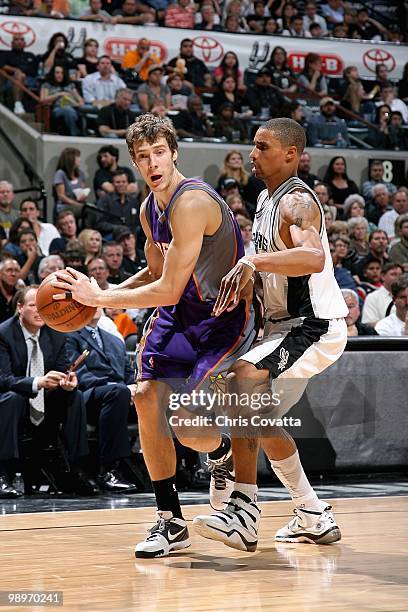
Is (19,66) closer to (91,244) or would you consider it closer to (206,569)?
(91,244)

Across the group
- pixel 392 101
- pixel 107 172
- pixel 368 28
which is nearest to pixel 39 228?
pixel 107 172

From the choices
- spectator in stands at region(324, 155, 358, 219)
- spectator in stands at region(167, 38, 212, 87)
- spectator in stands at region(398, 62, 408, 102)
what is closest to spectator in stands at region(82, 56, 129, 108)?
spectator in stands at region(167, 38, 212, 87)

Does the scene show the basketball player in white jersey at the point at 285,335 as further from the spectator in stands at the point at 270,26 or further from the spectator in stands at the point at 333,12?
the spectator in stands at the point at 333,12

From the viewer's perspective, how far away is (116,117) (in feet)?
42.3

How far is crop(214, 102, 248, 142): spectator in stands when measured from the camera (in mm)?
13562

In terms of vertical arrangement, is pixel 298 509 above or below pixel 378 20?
below

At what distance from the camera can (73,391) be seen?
688 centimetres

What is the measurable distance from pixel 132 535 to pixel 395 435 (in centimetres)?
285

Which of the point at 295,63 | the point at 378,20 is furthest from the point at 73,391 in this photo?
the point at 378,20

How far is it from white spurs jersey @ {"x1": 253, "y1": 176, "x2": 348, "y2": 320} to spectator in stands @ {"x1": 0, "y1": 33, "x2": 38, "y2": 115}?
8.97m

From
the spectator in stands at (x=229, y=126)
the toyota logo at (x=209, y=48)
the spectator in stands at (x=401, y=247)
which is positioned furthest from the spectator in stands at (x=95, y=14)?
the spectator in stands at (x=401, y=247)

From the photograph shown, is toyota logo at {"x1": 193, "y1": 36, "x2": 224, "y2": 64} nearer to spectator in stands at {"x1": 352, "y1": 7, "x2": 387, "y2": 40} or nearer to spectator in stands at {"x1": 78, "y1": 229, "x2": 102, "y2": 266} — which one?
spectator in stands at {"x1": 352, "y1": 7, "x2": 387, "y2": 40}

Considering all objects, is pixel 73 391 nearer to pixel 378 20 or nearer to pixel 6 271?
pixel 6 271

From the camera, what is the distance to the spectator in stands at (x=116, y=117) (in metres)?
12.8
